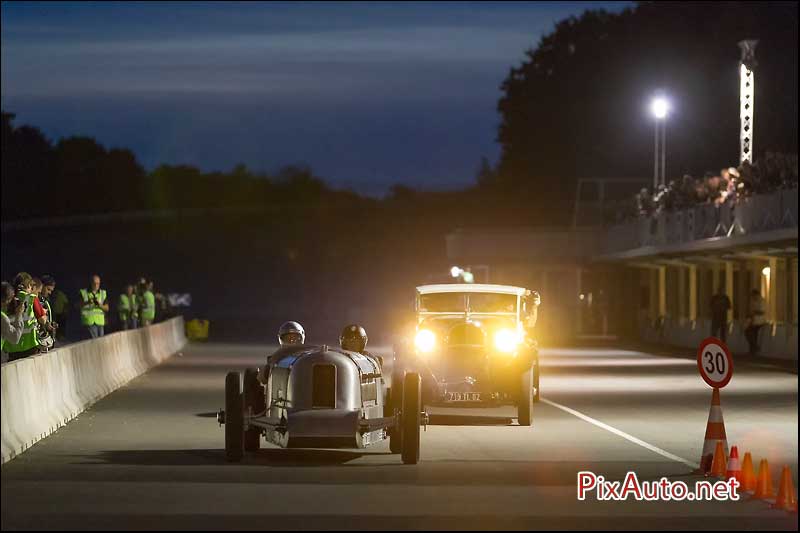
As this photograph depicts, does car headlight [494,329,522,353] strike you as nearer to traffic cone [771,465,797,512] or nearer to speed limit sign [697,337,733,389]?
speed limit sign [697,337,733,389]

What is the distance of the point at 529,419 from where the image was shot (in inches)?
952

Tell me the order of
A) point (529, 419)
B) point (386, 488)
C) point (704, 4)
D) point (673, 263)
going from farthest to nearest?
point (704, 4), point (673, 263), point (529, 419), point (386, 488)

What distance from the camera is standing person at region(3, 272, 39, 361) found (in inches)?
965

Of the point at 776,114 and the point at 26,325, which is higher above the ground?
the point at 776,114

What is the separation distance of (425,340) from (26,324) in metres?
5.19

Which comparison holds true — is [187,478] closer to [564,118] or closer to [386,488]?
[386,488]

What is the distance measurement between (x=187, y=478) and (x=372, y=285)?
141985mm

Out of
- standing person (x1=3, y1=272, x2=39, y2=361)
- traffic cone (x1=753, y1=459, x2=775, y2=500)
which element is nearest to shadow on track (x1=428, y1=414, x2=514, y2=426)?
standing person (x1=3, y1=272, x2=39, y2=361)

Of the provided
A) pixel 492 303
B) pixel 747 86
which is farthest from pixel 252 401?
pixel 747 86

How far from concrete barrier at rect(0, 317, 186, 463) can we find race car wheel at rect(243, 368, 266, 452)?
2.33 m

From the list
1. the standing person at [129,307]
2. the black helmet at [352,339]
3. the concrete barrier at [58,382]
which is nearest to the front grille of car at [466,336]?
the black helmet at [352,339]

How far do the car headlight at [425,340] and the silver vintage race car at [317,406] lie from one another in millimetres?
4910

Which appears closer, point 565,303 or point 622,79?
point 565,303

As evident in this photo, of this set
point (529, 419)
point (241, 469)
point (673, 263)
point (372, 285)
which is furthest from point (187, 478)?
point (372, 285)
